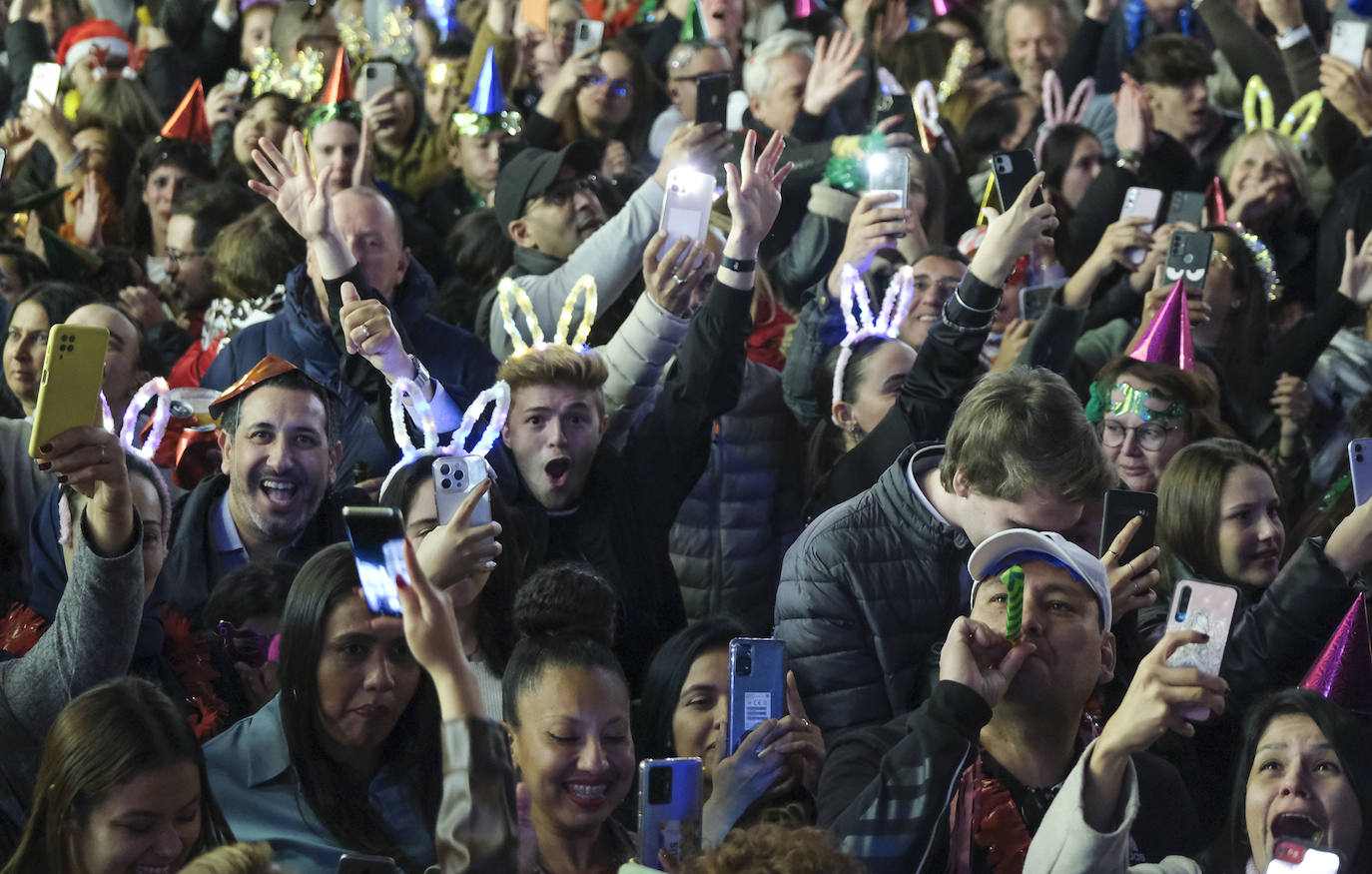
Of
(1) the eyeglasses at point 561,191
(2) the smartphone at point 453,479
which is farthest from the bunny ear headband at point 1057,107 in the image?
(2) the smartphone at point 453,479

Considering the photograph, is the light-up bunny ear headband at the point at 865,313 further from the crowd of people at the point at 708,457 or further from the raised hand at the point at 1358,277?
the raised hand at the point at 1358,277

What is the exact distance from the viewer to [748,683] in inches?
133

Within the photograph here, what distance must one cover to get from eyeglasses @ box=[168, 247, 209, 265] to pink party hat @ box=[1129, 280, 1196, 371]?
3116 millimetres

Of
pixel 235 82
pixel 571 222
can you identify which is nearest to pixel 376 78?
pixel 235 82

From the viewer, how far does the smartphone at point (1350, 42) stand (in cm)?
678

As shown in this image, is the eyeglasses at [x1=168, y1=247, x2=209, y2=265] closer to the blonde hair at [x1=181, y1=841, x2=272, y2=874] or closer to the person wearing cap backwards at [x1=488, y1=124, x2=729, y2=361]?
the person wearing cap backwards at [x1=488, y1=124, x2=729, y2=361]

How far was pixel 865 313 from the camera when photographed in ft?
17.4

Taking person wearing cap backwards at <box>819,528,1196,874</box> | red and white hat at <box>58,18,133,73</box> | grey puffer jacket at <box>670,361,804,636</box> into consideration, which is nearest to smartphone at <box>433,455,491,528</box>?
person wearing cap backwards at <box>819,528,1196,874</box>

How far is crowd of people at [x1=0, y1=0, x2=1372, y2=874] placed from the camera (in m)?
3.14

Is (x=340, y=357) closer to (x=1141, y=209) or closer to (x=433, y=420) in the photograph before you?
(x=433, y=420)

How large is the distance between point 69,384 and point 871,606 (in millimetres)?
1554

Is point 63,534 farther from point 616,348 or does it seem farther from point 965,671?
point 965,671

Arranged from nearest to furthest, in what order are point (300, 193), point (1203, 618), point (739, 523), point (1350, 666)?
point (1203, 618), point (1350, 666), point (300, 193), point (739, 523)

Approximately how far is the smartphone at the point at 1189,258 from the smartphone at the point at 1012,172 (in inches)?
Answer: 28.3
